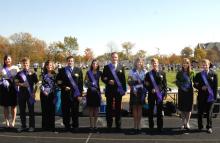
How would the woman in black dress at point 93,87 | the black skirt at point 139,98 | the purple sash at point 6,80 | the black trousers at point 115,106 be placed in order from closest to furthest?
the black skirt at point 139,98
the woman in black dress at point 93,87
the purple sash at point 6,80
the black trousers at point 115,106

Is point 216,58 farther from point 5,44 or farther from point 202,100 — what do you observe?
point 202,100

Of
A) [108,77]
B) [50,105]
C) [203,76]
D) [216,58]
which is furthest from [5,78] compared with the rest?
[216,58]

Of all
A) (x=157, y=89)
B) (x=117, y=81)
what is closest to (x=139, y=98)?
(x=157, y=89)

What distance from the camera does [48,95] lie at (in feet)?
34.1

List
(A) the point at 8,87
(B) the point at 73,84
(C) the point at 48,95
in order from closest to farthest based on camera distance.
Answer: (B) the point at 73,84 < (C) the point at 48,95 < (A) the point at 8,87

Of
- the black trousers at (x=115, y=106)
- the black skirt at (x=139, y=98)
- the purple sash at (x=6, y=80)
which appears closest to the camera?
the black skirt at (x=139, y=98)

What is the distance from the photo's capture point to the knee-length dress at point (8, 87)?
10.5 metres

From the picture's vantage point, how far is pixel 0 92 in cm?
1070

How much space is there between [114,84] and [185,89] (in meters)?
1.80

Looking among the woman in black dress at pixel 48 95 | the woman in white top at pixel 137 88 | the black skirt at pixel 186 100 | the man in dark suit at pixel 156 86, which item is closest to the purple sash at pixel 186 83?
the black skirt at pixel 186 100

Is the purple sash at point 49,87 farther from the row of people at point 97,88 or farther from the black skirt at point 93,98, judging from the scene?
the black skirt at point 93,98

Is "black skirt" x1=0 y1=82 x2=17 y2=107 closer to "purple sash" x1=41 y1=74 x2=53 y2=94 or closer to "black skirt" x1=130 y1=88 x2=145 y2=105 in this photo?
"purple sash" x1=41 y1=74 x2=53 y2=94

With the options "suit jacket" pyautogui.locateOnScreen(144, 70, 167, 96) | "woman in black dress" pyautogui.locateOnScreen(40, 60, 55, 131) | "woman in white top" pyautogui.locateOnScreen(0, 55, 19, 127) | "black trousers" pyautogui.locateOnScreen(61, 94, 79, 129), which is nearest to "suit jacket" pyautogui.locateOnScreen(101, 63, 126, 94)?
"suit jacket" pyautogui.locateOnScreen(144, 70, 167, 96)

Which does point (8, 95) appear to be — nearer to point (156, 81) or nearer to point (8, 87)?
point (8, 87)
